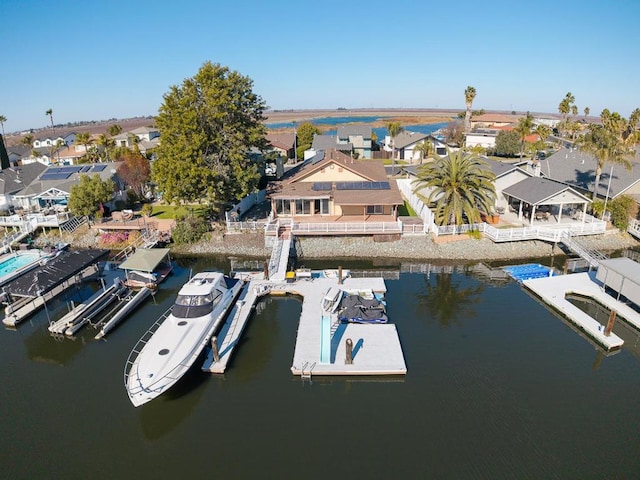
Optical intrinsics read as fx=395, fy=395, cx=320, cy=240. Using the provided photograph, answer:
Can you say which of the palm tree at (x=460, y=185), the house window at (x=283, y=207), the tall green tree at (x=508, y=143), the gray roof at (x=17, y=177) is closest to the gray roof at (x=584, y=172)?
the palm tree at (x=460, y=185)

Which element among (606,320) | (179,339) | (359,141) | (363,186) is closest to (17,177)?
A: (179,339)

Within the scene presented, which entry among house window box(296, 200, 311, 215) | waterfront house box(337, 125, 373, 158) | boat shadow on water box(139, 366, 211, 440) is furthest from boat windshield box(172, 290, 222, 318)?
waterfront house box(337, 125, 373, 158)

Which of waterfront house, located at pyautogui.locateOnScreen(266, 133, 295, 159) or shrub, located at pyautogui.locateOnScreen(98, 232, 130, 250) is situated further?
waterfront house, located at pyautogui.locateOnScreen(266, 133, 295, 159)

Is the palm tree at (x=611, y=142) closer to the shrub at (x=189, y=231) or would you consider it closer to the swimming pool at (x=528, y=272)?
the swimming pool at (x=528, y=272)

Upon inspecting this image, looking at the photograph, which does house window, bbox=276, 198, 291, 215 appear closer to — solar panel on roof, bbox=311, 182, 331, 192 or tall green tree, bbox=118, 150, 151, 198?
solar panel on roof, bbox=311, 182, 331, 192

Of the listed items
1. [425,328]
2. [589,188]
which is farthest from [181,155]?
[589,188]

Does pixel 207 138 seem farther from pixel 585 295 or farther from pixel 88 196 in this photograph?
pixel 585 295
